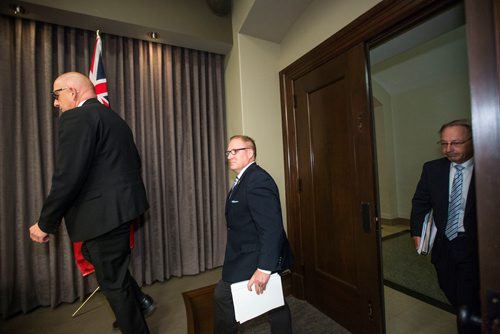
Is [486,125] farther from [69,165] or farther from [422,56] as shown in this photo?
[422,56]

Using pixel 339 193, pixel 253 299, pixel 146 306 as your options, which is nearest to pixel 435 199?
pixel 339 193

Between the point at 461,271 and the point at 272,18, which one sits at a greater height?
the point at 272,18

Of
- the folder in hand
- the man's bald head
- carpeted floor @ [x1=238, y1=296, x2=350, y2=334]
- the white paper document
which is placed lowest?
carpeted floor @ [x1=238, y1=296, x2=350, y2=334]

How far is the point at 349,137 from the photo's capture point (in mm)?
1480

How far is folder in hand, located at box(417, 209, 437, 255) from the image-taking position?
1.36 meters

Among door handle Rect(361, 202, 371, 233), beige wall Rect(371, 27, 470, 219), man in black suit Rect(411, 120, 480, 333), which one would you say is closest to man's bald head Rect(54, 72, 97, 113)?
door handle Rect(361, 202, 371, 233)

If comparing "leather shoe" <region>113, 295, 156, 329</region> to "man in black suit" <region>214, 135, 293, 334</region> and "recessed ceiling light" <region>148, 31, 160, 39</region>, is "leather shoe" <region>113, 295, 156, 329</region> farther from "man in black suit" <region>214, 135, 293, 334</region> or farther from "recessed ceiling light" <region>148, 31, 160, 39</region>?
"recessed ceiling light" <region>148, 31, 160, 39</region>

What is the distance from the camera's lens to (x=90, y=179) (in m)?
1.23

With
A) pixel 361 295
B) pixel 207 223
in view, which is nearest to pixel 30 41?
pixel 207 223

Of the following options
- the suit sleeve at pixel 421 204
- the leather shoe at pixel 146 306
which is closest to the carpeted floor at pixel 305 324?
the leather shoe at pixel 146 306

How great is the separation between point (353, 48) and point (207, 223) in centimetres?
202

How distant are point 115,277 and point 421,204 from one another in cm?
189

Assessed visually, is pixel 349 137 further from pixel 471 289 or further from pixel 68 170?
pixel 68 170

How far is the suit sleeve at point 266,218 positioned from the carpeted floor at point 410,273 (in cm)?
173
